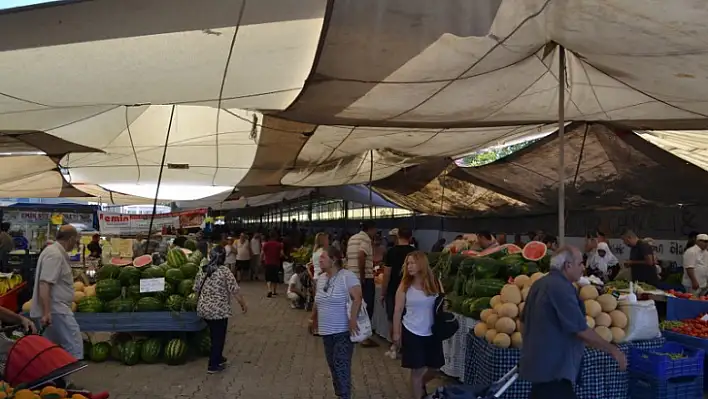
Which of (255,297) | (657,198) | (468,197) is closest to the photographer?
(657,198)

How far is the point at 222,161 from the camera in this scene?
10930 mm

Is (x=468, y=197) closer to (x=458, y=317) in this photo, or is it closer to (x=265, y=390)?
(x=458, y=317)

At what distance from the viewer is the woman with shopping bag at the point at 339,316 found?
6.12 m

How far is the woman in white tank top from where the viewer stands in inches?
236

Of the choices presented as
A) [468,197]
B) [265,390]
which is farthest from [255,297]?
[265,390]

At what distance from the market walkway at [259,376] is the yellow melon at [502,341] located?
5.63ft

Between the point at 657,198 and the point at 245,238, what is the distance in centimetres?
1366

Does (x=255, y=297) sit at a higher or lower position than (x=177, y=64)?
lower

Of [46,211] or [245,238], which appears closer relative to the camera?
[245,238]

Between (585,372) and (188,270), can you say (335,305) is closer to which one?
(585,372)

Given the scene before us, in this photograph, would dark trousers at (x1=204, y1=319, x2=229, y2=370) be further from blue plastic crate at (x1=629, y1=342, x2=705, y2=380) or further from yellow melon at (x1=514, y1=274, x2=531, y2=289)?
blue plastic crate at (x1=629, y1=342, x2=705, y2=380)

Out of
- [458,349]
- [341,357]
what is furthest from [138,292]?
[458,349]

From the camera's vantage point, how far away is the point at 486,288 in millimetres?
7230

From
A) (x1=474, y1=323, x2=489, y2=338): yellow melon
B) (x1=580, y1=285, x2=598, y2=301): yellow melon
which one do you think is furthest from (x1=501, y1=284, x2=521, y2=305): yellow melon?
(x1=580, y1=285, x2=598, y2=301): yellow melon
